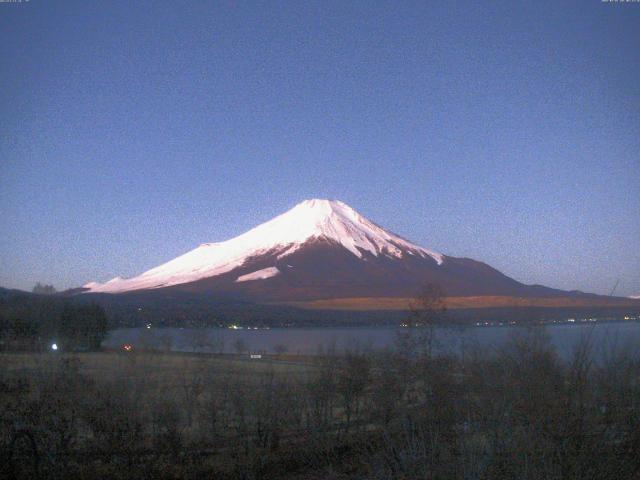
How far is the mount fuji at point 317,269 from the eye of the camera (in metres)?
73.1

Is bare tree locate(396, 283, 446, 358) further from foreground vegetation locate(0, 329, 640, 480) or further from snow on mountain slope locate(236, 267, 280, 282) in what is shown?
snow on mountain slope locate(236, 267, 280, 282)

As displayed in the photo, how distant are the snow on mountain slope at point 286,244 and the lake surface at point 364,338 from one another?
40631 millimetres

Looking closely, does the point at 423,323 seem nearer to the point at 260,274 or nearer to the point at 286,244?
the point at 260,274

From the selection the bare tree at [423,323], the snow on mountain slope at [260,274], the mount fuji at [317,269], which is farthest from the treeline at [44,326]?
the snow on mountain slope at [260,274]

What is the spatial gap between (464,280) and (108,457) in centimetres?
7123

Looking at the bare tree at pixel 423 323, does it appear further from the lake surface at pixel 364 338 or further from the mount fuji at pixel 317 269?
the mount fuji at pixel 317 269

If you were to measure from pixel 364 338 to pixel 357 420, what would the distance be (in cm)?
1284

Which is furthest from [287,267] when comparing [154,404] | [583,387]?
[583,387]

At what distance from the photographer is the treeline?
59.1ft

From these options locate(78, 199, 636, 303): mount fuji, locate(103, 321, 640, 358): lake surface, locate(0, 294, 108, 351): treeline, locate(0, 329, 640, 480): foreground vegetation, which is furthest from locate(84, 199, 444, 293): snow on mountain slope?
locate(0, 329, 640, 480): foreground vegetation

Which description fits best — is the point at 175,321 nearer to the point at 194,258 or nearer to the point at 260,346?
the point at 260,346

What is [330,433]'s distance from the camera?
11.2 metres

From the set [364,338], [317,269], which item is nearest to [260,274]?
[317,269]

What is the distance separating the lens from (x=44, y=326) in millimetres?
19797
